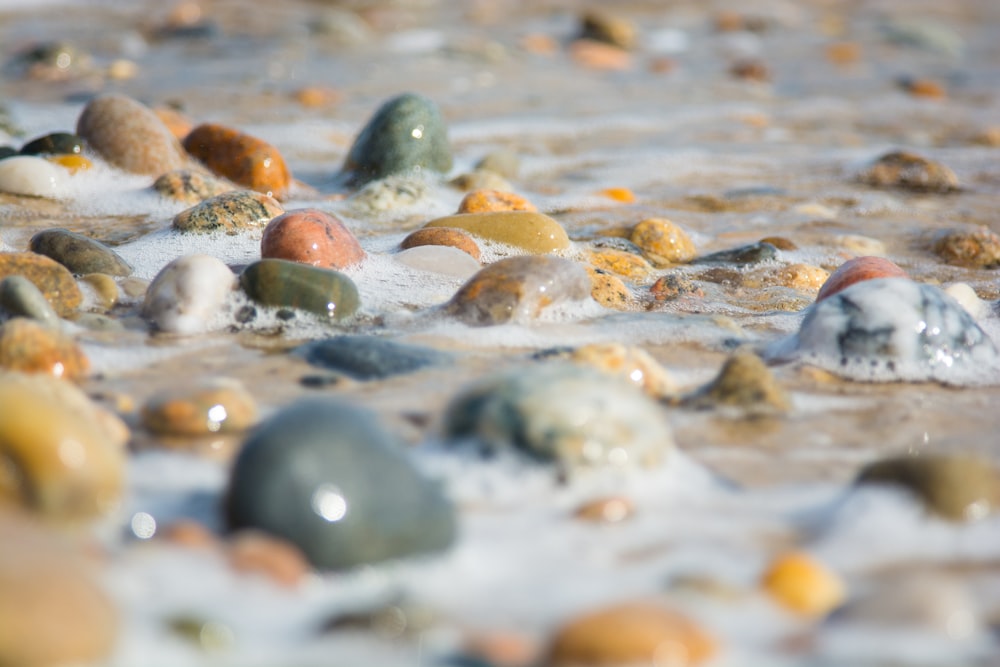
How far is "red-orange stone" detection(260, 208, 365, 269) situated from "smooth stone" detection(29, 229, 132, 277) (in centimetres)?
44

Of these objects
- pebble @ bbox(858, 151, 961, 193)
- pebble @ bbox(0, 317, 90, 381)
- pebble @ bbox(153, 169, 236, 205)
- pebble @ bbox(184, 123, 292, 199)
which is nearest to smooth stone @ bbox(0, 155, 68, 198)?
pebble @ bbox(153, 169, 236, 205)

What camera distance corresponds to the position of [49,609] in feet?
4.14

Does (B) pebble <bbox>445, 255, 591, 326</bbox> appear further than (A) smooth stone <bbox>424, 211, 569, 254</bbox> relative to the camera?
No

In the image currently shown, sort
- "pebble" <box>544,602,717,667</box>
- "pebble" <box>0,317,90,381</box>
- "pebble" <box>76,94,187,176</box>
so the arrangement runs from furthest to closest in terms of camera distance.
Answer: "pebble" <box>76,94,187,176</box> < "pebble" <box>0,317,90,381</box> < "pebble" <box>544,602,717,667</box>

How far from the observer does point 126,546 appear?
163 cm

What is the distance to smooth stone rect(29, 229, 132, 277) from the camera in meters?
3.09

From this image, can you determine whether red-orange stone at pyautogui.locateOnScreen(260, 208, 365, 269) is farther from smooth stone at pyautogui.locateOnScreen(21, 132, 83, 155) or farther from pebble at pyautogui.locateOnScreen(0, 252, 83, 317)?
smooth stone at pyautogui.locateOnScreen(21, 132, 83, 155)

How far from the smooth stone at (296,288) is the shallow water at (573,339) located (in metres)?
0.06

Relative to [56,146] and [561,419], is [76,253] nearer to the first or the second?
[56,146]

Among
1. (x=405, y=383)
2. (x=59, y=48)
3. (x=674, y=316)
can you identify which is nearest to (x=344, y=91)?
(x=59, y=48)

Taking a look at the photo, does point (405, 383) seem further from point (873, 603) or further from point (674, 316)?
point (873, 603)

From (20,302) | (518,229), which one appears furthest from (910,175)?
(20,302)

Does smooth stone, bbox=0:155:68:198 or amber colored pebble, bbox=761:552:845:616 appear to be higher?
amber colored pebble, bbox=761:552:845:616

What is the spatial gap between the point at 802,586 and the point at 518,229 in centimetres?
217
